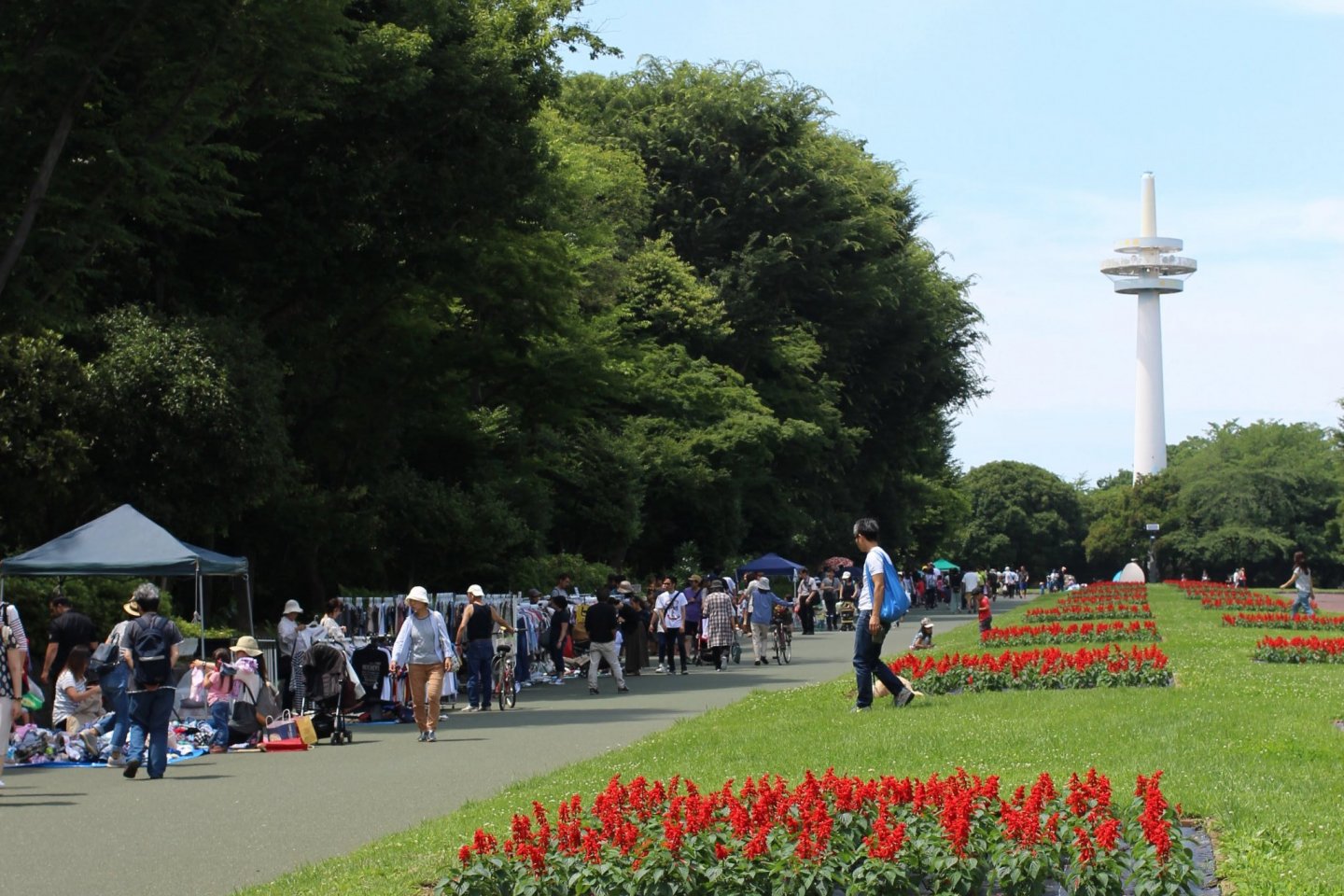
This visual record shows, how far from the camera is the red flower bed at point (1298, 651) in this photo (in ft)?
75.9

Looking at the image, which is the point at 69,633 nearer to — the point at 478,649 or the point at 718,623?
the point at 478,649

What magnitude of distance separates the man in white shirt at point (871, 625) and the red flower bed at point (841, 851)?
7009mm

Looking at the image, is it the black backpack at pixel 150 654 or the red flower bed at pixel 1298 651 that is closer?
the black backpack at pixel 150 654

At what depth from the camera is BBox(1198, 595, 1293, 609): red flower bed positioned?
42.9 metres

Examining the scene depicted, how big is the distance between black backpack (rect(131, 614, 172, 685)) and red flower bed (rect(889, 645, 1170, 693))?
27.6 ft

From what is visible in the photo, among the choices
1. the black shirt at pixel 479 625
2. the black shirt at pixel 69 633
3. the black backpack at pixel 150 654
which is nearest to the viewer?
the black backpack at pixel 150 654

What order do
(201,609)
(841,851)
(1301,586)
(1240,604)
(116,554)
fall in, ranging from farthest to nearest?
(1240,604), (1301,586), (201,609), (116,554), (841,851)

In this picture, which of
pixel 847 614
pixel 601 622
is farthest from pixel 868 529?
pixel 847 614

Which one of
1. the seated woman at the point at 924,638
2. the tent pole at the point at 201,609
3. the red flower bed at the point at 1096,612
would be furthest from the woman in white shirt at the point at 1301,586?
the tent pole at the point at 201,609

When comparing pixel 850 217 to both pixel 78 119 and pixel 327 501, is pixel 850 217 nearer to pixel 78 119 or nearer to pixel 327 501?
pixel 327 501

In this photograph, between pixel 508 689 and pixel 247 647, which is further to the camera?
pixel 508 689

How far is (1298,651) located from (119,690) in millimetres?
15274

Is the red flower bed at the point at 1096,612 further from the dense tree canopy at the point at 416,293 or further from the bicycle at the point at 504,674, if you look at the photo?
the bicycle at the point at 504,674

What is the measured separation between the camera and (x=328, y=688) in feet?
60.3
